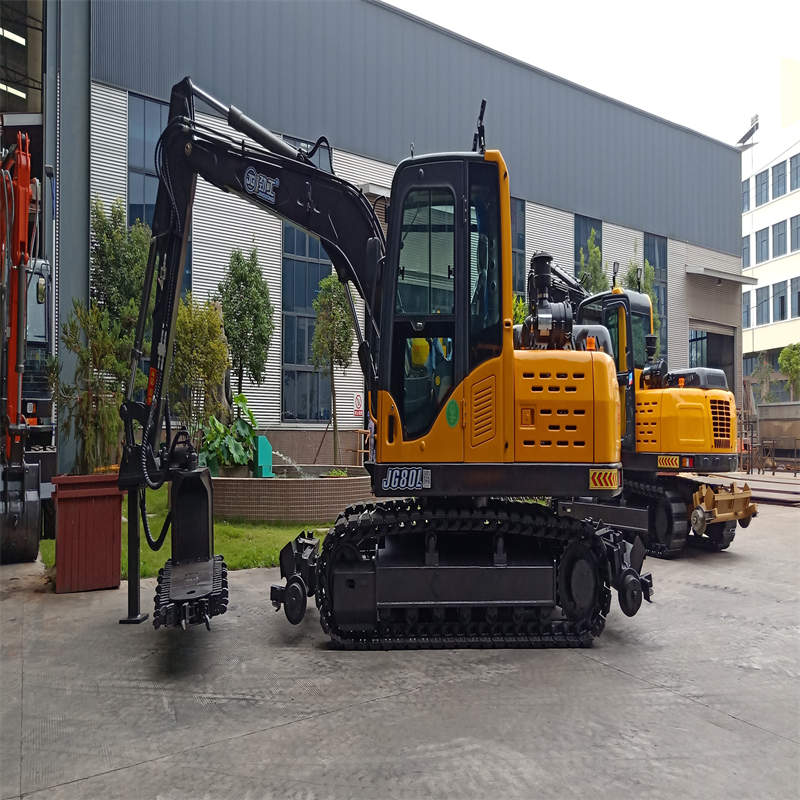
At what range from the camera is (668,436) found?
924cm

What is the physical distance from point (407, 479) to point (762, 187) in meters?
59.1

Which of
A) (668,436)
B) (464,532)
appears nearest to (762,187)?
(668,436)

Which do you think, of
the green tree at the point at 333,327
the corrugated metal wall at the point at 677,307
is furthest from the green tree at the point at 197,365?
the corrugated metal wall at the point at 677,307

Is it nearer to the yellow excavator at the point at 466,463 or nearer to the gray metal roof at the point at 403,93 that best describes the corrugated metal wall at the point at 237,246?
the gray metal roof at the point at 403,93

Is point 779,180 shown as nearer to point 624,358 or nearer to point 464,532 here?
point 624,358

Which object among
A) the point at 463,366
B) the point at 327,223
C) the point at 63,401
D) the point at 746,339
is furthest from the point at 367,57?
the point at 746,339

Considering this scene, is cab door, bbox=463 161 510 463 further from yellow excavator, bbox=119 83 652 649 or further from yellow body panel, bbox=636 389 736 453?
yellow body panel, bbox=636 389 736 453

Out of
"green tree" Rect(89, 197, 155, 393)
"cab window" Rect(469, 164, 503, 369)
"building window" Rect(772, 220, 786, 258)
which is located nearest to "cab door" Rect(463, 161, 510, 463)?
"cab window" Rect(469, 164, 503, 369)

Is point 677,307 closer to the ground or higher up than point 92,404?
higher up

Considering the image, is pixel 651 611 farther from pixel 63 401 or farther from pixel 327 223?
pixel 63 401

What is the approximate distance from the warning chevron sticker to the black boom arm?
204cm

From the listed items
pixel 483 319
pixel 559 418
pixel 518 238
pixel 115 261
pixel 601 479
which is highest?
pixel 518 238

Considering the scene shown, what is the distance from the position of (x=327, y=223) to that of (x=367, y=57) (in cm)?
2063

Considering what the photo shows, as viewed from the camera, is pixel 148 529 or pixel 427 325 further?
pixel 148 529
